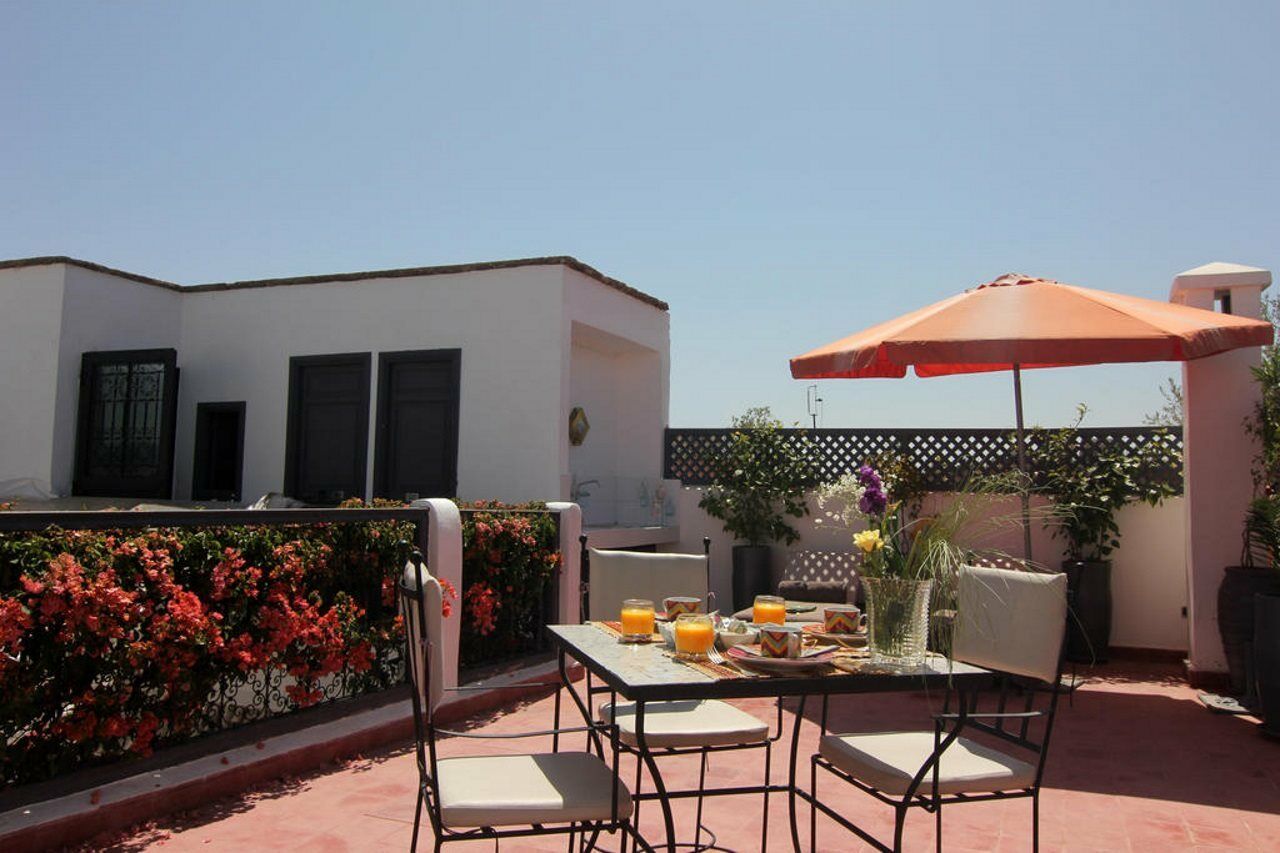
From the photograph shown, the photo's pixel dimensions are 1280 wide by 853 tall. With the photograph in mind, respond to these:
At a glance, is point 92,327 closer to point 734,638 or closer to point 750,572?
point 750,572

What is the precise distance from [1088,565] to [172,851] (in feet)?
20.2

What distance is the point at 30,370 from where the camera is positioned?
9.14 m

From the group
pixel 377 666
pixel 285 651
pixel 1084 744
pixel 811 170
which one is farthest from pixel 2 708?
pixel 811 170

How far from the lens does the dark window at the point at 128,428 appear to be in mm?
9219

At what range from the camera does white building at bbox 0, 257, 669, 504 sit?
852 cm

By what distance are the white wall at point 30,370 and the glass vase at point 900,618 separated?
9.13 metres

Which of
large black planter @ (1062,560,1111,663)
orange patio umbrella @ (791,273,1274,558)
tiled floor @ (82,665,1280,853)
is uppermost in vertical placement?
orange patio umbrella @ (791,273,1274,558)

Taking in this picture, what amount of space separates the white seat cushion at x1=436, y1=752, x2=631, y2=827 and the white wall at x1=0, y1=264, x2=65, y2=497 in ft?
28.1

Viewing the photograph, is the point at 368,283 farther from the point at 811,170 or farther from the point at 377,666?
the point at 377,666

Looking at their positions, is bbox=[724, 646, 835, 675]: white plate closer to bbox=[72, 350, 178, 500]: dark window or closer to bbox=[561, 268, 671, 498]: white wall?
bbox=[561, 268, 671, 498]: white wall

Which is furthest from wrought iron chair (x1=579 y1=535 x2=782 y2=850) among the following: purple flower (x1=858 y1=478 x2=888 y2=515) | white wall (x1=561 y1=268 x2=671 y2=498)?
white wall (x1=561 y1=268 x2=671 y2=498)

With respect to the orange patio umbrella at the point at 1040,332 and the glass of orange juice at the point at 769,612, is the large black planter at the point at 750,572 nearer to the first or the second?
the orange patio umbrella at the point at 1040,332

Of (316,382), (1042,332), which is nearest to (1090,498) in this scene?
(1042,332)

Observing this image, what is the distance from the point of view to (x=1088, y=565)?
6.80 meters
